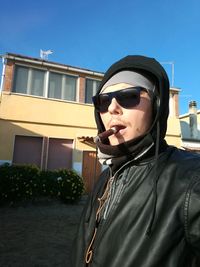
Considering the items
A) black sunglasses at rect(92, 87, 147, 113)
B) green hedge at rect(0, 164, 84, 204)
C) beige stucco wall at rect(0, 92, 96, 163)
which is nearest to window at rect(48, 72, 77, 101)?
beige stucco wall at rect(0, 92, 96, 163)

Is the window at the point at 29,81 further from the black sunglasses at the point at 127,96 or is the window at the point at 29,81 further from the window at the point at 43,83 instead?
the black sunglasses at the point at 127,96

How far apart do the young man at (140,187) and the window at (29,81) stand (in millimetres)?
13895

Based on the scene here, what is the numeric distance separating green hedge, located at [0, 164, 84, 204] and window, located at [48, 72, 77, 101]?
5.40 meters

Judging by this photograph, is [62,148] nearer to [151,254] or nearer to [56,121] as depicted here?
[56,121]

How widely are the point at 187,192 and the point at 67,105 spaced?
14705 millimetres

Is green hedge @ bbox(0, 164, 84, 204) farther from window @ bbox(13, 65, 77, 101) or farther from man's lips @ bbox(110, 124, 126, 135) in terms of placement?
man's lips @ bbox(110, 124, 126, 135)

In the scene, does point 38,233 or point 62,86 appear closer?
point 38,233

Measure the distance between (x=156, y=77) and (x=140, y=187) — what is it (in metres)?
0.65

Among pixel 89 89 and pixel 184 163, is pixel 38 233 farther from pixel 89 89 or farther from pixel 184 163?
pixel 89 89

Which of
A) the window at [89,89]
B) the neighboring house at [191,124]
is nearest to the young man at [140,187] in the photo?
the window at [89,89]

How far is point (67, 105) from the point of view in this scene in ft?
50.9

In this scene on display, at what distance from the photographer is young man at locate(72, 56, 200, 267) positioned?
1.07 m

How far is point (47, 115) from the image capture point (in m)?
14.9

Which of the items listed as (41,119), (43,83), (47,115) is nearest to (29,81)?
(43,83)
